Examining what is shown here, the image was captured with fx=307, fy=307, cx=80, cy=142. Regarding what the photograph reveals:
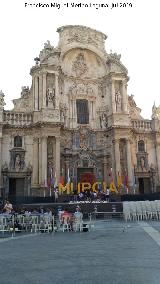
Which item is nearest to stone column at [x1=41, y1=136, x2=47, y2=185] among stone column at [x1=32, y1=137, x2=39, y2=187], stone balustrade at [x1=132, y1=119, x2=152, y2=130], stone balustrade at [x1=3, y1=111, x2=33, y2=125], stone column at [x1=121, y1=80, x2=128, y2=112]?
stone column at [x1=32, y1=137, x2=39, y2=187]

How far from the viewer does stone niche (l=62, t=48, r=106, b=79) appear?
40062 millimetres

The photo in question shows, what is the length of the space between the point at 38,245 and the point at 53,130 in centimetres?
2397

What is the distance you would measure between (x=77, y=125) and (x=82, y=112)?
2164mm

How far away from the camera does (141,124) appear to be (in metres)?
40.5

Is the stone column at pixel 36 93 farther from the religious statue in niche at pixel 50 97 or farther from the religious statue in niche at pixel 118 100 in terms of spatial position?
the religious statue in niche at pixel 118 100

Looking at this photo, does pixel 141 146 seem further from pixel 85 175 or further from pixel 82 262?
pixel 82 262

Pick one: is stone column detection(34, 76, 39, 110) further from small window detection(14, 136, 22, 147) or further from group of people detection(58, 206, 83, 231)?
group of people detection(58, 206, 83, 231)

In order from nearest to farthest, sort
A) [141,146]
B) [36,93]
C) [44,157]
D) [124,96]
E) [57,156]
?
[44,157]
[57,156]
[36,93]
[124,96]
[141,146]

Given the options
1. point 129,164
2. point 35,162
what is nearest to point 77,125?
point 35,162

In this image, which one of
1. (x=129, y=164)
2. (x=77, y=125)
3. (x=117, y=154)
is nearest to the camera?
(x=117, y=154)

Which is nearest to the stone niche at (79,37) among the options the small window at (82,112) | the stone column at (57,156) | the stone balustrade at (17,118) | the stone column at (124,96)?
the stone column at (124,96)

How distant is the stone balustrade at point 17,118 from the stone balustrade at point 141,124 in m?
13.6

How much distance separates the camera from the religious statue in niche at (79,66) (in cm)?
4016

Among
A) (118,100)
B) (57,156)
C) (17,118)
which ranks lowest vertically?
(57,156)
